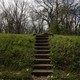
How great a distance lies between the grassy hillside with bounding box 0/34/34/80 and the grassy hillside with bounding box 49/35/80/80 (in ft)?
3.15

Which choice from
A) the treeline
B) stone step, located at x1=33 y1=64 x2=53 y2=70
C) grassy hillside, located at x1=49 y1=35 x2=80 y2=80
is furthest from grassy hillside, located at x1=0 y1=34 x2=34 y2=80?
the treeline

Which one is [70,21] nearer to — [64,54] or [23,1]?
[23,1]

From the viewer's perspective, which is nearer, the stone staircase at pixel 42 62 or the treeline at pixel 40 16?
the stone staircase at pixel 42 62

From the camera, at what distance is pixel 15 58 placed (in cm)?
780

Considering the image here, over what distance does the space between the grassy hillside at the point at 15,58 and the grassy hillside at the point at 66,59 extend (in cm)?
96

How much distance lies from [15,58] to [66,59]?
2.06 metres

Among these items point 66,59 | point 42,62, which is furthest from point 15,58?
point 66,59

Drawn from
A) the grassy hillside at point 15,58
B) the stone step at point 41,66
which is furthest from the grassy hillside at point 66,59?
the grassy hillside at point 15,58

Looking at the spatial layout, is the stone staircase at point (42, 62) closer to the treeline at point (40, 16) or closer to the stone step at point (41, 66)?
the stone step at point (41, 66)

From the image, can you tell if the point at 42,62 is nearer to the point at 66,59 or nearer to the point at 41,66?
the point at 41,66

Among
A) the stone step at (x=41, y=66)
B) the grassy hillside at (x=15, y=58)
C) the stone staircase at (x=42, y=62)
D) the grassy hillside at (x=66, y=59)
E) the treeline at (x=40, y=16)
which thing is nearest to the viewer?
the grassy hillside at (x=15, y=58)

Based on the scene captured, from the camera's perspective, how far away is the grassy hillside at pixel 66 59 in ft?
21.0

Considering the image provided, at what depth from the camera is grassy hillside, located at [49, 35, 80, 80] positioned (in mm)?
Result: 6402

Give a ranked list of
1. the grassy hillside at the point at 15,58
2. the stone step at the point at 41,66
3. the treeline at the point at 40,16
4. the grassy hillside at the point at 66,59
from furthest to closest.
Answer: the treeline at the point at 40,16 → the stone step at the point at 41,66 → the grassy hillside at the point at 66,59 → the grassy hillside at the point at 15,58
